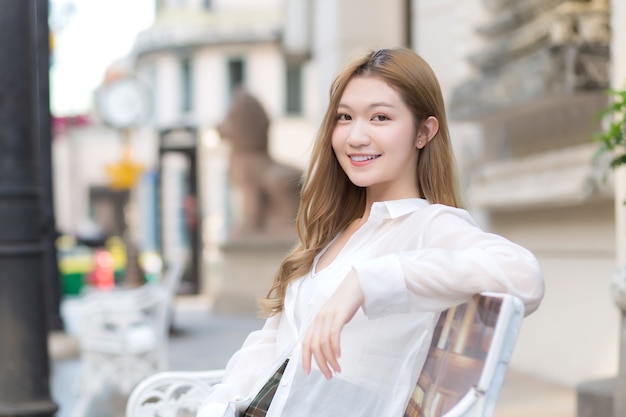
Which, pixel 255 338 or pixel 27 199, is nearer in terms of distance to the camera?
pixel 255 338

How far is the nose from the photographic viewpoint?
6.26 feet

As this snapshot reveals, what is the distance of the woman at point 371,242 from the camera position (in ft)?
5.98

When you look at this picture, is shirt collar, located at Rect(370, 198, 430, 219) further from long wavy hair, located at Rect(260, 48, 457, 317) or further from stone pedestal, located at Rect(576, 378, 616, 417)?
stone pedestal, located at Rect(576, 378, 616, 417)

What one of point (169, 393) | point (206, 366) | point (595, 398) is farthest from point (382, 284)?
point (206, 366)

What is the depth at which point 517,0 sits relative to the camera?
6.43 m

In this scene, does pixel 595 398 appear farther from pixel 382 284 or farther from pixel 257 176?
pixel 257 176

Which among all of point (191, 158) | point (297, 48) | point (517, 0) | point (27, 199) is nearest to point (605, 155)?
point (517, 0)

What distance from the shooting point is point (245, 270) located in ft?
44.4

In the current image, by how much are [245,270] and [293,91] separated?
23.6m

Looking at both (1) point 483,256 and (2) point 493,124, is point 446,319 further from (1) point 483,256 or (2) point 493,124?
(2) point 493,124

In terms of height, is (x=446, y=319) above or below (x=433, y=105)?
below

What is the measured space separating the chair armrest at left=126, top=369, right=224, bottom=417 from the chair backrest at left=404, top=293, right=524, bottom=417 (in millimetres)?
837

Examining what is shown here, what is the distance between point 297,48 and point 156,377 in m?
10.0

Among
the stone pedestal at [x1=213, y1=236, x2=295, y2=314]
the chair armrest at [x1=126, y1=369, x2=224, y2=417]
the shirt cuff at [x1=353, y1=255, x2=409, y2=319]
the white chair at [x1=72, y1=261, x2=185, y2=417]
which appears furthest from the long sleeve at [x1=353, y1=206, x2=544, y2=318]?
the stone pedestal at [x1=213, y1=236, x2=295, y2=314]
